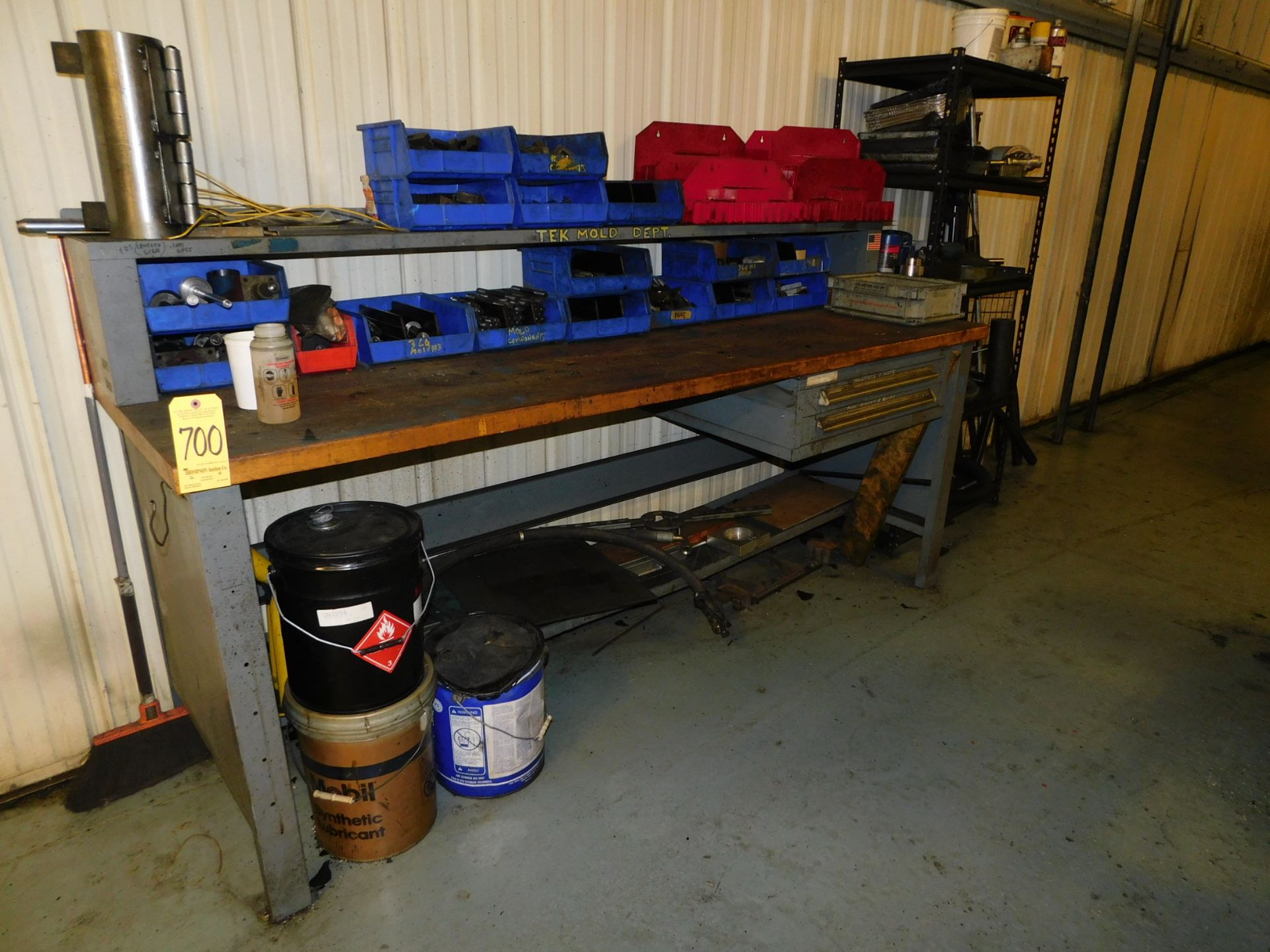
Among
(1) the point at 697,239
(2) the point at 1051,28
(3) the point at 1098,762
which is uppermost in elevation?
(2) the point at 1051,28

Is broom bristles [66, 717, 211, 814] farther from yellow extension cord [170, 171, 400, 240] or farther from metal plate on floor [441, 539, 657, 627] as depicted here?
yellow extension cord [170, 171, 400, 240]

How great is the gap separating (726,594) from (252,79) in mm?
2096

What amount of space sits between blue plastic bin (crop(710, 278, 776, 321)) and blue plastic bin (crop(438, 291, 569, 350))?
62 centimetres

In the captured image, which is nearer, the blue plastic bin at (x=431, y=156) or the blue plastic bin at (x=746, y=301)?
the blue plastic bin at (x=431, y=156)

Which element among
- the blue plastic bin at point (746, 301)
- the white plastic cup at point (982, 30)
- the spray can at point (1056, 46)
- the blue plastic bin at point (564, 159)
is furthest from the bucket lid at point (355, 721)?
the spray can at point (1056, 46)

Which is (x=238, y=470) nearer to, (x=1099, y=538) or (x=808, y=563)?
(x=808, y=563)

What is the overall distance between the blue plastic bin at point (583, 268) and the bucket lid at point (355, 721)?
1187 millimetres

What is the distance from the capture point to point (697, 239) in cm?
263

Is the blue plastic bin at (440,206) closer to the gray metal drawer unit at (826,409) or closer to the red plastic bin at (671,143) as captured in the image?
the red plastic bin at (671,143)

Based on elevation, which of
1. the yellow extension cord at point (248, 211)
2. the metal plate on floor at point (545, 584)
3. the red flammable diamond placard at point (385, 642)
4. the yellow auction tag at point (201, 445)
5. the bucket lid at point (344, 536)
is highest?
the yellow extension cord at point (248, 211)

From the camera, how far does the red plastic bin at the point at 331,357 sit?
183 centimetres

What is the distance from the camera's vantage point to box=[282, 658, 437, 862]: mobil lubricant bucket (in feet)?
5.40

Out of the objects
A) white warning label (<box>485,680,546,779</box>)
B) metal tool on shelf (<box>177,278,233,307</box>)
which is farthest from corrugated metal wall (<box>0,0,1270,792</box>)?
white warning label (<box>485,680,546,779</box>)

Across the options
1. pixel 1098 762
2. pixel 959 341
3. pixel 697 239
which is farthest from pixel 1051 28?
pixel 1098 762
